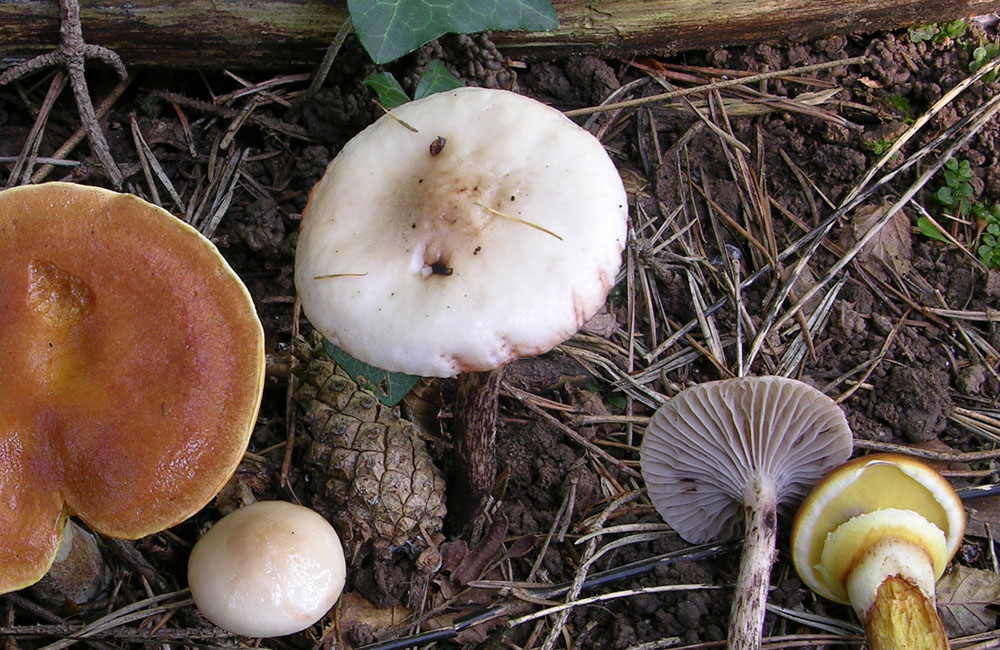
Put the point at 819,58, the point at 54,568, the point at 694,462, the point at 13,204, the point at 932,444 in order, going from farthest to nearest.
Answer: the point at 819,58 → the point at 932,444 → the point at 694,462 → the point at 54,568 → the point at 13,204

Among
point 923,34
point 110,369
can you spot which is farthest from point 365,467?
point 923,34

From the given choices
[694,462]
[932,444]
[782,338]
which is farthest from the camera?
[782,338]

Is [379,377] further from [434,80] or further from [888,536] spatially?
[888,536]

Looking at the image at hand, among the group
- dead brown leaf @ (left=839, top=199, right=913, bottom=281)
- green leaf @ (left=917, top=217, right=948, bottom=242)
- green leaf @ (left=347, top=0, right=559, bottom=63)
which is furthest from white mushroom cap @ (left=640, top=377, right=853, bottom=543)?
green leaf @ (left=347, top=0, right=559, bottom=63)

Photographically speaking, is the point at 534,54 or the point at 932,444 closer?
the point at 932,444

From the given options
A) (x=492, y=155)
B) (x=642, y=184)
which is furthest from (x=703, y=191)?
(x=492, y=155)

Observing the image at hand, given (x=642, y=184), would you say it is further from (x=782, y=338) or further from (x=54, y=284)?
(x=54, y=284)

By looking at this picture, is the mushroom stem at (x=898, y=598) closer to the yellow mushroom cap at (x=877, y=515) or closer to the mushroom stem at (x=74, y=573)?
the yellow mushroom cap at (x=877, y=515)
